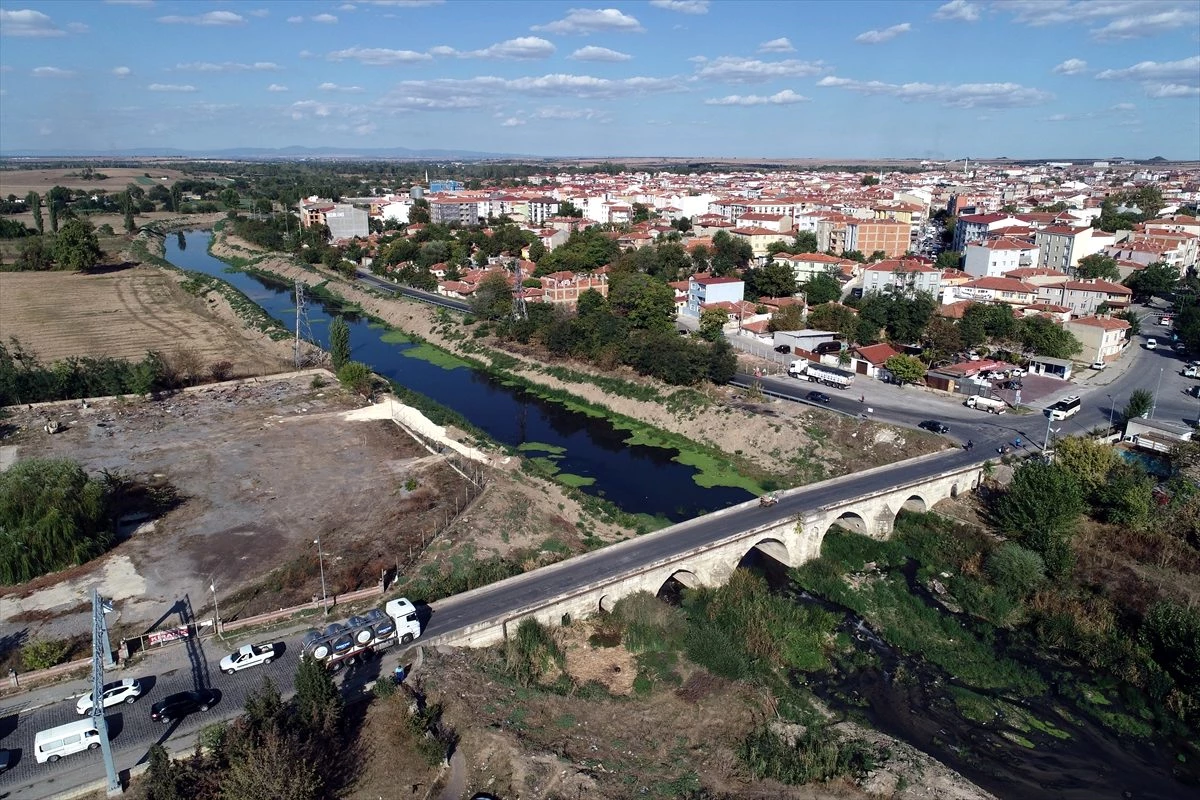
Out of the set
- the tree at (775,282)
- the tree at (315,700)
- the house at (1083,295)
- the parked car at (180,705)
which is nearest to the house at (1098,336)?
the house at (1083,295)

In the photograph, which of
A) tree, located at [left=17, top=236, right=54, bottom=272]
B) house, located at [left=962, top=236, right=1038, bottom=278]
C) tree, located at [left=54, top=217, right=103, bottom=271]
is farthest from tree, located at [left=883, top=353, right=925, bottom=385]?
tree, located at [left=17, top=236, right=54, bottom=272]

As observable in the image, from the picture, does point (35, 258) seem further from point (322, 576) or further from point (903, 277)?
point (903, 277)

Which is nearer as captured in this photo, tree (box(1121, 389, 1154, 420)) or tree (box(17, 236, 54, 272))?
tree (box(1121, 389, 1154, 420))

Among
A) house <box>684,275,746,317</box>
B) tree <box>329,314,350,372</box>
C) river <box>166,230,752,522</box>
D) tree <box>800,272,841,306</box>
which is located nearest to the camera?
river <box>166,230,752,522</box>

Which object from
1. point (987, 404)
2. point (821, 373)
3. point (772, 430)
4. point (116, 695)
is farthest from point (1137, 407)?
point (116, 695)

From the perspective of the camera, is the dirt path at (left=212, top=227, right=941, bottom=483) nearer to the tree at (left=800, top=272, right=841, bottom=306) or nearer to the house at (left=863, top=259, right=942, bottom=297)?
the tree at (left=800, top=272, right=841, bottom=306)
